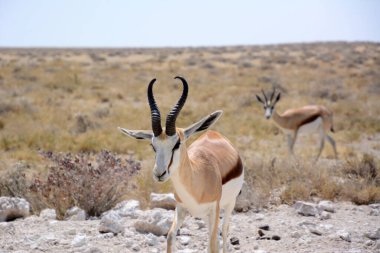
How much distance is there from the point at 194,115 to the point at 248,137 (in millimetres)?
3192

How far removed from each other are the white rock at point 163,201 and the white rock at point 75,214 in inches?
39.2

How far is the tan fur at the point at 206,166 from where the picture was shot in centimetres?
416

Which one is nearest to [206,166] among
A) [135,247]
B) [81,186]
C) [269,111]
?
[135,247]

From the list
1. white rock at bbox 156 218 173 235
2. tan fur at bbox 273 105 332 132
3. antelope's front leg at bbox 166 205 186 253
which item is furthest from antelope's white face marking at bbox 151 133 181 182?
tan fur at bbox 273 105 332 132

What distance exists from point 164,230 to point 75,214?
1.38 m

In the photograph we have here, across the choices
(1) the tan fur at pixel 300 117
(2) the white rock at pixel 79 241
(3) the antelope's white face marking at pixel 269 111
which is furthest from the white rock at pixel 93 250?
(3) the antelope's white face marking at pixel 269 111

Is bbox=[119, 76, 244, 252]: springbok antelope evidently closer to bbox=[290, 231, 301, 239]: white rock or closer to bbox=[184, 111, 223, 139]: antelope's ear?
bbox=[184, 111, 223, 139]: antelope's ear

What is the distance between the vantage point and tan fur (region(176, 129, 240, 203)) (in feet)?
13.6

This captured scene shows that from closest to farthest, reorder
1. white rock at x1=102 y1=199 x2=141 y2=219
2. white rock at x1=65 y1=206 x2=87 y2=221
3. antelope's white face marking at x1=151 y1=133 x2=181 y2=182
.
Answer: antelope's white face marking at x1=151 y1=133 x2=181 y2=182, white rock at x1=65 y1=206 x2=87 y2=221, white rock at x1=102 y1=199 x2=141 y2=219

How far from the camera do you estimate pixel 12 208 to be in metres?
6.30

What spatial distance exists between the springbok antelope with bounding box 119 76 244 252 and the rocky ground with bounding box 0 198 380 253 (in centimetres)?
79

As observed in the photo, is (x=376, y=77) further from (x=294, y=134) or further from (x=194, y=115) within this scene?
(x=294, y=134)

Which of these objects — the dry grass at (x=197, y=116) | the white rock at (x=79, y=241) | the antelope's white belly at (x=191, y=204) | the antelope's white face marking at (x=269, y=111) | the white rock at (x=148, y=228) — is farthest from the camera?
the antelope's white face marking at (x=269, y=111)

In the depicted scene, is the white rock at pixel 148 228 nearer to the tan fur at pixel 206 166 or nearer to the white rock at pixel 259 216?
the tan fur at pixel 206 166
